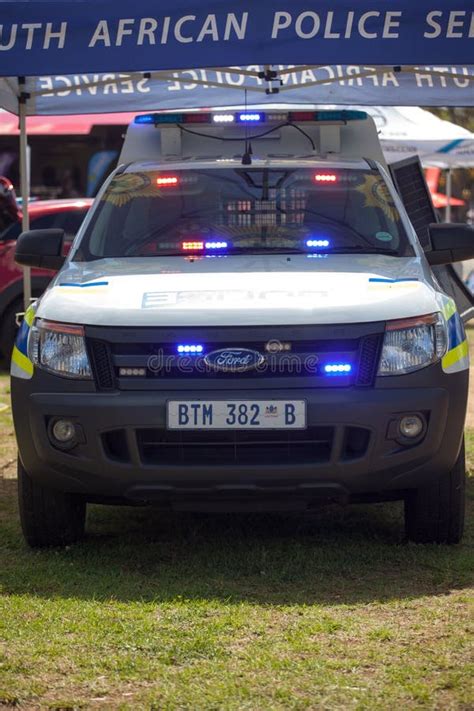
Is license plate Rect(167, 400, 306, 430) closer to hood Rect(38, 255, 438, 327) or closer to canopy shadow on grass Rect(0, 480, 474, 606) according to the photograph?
Answer: hood Rect(38, 255, 438, 327)

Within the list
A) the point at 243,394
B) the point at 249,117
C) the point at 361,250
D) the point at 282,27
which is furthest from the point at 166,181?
the point at 243,394

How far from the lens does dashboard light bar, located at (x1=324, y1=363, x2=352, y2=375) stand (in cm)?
511

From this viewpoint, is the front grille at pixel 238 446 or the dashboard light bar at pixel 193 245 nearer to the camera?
the front grille at pixel 238 446

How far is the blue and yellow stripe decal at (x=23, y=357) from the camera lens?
5.32 m

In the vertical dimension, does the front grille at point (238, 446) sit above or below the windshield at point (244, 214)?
below

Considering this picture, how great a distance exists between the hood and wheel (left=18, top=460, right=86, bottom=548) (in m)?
0.76

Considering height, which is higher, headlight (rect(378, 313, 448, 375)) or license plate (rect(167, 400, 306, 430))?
headlight (rect(378, 313, 448, 375))

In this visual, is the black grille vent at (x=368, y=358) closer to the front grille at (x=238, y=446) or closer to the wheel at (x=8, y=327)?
the front grille at (x=238, y=446)

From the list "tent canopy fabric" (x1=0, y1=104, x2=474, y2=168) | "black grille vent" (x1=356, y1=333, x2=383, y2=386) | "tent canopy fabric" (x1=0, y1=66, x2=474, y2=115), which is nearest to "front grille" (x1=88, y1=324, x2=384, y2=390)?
"black grille vent" (x1=356, y1=333, x2=383, y2=386)

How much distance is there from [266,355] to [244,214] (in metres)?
1.44

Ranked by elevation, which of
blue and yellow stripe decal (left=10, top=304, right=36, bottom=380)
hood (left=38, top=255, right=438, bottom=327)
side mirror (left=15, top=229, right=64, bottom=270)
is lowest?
blue and yellow stripe decal (left=10, top=304, right=36, bottom=380)

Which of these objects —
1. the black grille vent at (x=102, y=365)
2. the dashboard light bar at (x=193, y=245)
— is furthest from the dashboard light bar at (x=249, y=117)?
the black grille vent at (x=102, y=365)

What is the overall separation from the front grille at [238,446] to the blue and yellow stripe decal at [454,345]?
0.45 metres

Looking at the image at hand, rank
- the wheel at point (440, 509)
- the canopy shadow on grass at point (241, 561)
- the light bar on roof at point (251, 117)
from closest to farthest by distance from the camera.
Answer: the canopy shadow on grass at point (241, 561) → the wheel at point (440, 509) → the light bar on roof at point (251, 117)
